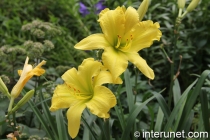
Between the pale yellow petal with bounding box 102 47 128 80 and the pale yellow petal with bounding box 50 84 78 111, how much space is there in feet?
0.49

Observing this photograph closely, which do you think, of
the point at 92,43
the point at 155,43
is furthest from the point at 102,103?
the point at 155,43

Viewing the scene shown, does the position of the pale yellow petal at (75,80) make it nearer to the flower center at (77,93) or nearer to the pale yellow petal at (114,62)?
the flower center at (77,93)

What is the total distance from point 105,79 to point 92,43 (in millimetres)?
110

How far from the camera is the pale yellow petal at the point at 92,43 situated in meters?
1.00

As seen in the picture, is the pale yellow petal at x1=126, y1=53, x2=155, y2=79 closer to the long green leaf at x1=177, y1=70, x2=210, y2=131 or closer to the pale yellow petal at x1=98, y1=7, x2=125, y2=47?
the pale yellow petal at x1=98, y1=7, x2=125, y2=47

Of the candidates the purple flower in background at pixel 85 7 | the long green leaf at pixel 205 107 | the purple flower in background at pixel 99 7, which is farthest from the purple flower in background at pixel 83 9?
the long green leaf at pixel 205 107

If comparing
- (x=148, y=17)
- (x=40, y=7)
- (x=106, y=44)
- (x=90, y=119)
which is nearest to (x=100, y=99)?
(x=106, y=44)

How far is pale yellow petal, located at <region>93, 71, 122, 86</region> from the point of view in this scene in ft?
3.20

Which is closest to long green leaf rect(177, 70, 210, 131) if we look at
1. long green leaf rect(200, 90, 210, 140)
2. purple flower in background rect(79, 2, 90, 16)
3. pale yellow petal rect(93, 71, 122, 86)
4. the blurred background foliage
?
long green leaf rect(200, 90, 210, 140)

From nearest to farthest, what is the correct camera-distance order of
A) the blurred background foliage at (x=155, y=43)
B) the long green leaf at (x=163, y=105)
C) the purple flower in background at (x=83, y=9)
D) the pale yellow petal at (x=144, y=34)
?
1. the pale yellow petal at (x=144, y=34)
2. the long green leaf at (x=163, y=105)
3. the blurred background foliage at (x=155, y=43)
4. the purple flower in background at (x=83, y=9)

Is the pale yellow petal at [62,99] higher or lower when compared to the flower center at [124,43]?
lower

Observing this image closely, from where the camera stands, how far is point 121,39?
1.06 m

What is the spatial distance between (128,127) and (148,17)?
142cm

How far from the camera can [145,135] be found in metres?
1.47
